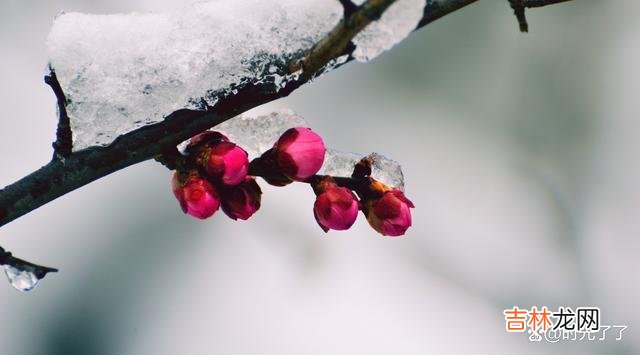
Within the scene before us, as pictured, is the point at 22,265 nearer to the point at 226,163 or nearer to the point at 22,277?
the point at 22,277

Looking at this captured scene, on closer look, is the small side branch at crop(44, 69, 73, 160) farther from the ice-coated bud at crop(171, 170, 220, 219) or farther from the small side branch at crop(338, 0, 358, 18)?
the small side branch at crop(338, 0, 358, 18)

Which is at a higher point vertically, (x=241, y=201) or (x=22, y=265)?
(x=241, y=201)

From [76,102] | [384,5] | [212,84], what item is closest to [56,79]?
[76,102]

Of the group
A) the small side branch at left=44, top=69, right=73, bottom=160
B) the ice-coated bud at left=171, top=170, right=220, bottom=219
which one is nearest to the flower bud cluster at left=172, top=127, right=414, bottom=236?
the ice-coated bud at left=171, top=170, right=220, bottom=219

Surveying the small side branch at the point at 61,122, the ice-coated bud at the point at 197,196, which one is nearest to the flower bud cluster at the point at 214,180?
the ice-coated bud at the point at 197,196

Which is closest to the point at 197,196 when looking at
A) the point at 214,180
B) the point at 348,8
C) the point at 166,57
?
the point at 214,180

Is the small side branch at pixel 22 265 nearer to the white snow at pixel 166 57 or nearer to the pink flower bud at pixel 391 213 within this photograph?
the white snow at pixel 166 57

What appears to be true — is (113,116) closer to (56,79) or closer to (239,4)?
(56,79)
